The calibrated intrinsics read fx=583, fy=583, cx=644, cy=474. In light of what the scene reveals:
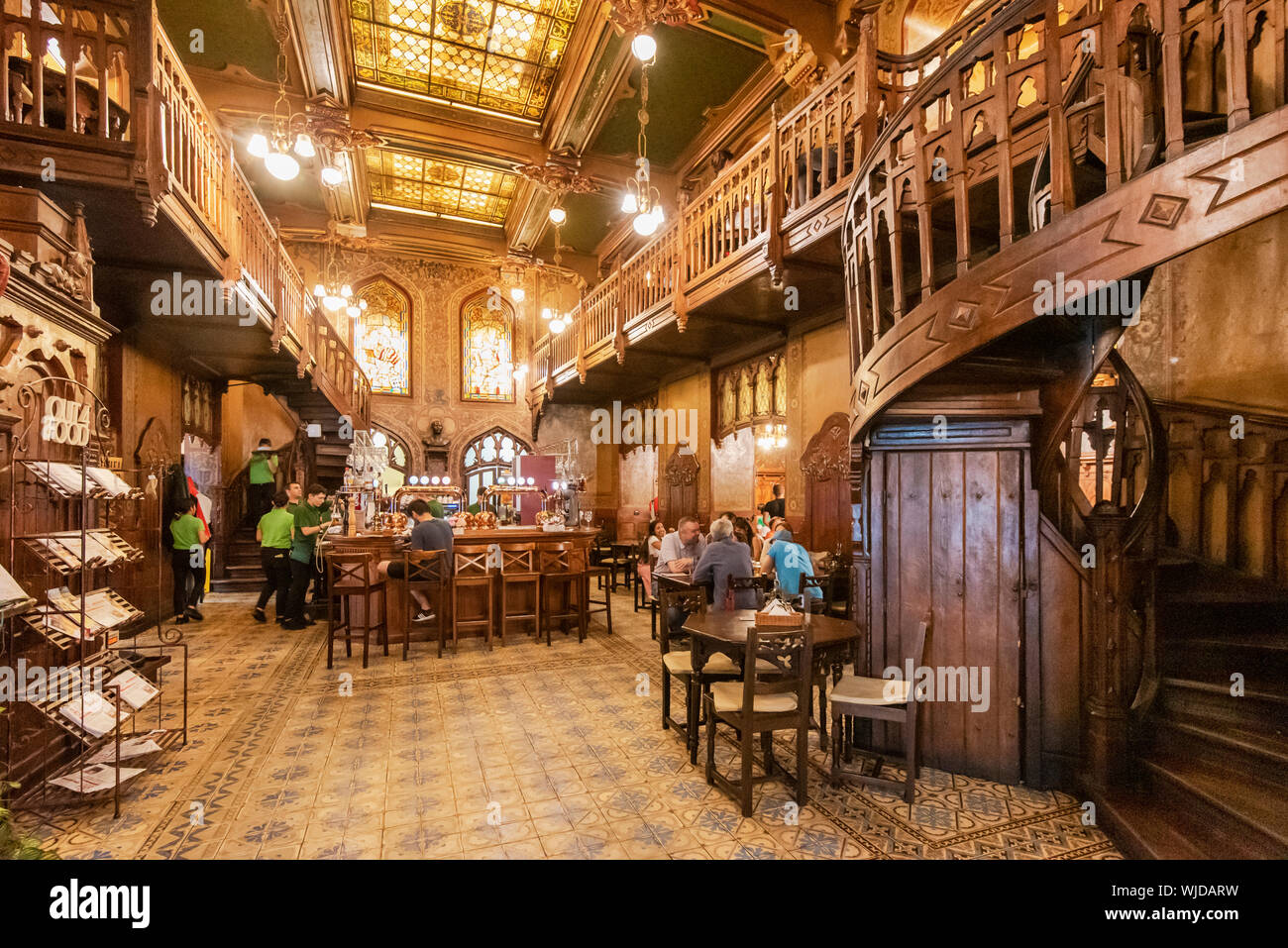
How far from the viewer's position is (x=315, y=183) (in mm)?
12664

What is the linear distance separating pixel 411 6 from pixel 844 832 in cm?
1110

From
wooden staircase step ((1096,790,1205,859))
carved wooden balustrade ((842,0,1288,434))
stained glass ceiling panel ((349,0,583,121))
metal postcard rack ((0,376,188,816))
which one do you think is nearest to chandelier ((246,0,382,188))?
stained glass ceiling panel ((349,0,583,121))

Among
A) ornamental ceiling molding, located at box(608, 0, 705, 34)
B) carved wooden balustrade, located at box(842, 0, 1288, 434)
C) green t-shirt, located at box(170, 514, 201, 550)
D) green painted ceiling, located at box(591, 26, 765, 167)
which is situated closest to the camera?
carved wooden balustrade, located at box(842, 0, 1288, 434)

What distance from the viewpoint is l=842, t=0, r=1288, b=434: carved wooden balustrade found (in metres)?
2.28

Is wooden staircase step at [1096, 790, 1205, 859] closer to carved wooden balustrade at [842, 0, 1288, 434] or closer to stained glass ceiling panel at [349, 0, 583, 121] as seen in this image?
carved wooden balustrade at [842, 0, 1288, 434]

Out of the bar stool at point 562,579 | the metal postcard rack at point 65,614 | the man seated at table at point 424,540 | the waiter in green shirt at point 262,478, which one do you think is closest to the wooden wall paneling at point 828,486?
the bar stool at point 562,579

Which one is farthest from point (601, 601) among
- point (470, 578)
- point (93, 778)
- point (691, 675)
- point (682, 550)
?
point (93, 778)

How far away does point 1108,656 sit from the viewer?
3.47 m

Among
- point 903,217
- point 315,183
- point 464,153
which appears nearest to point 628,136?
point 464,153

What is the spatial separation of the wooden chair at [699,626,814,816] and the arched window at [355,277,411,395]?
14429 mm

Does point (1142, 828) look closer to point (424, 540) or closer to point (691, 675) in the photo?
point (691, 675)

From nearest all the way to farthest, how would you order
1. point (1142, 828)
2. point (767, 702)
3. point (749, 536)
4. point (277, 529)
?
1. point (1142, 828)
2. point (767, 702)
3. point (277, 529)
4. point (749, 536)

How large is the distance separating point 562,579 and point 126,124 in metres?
5.98
